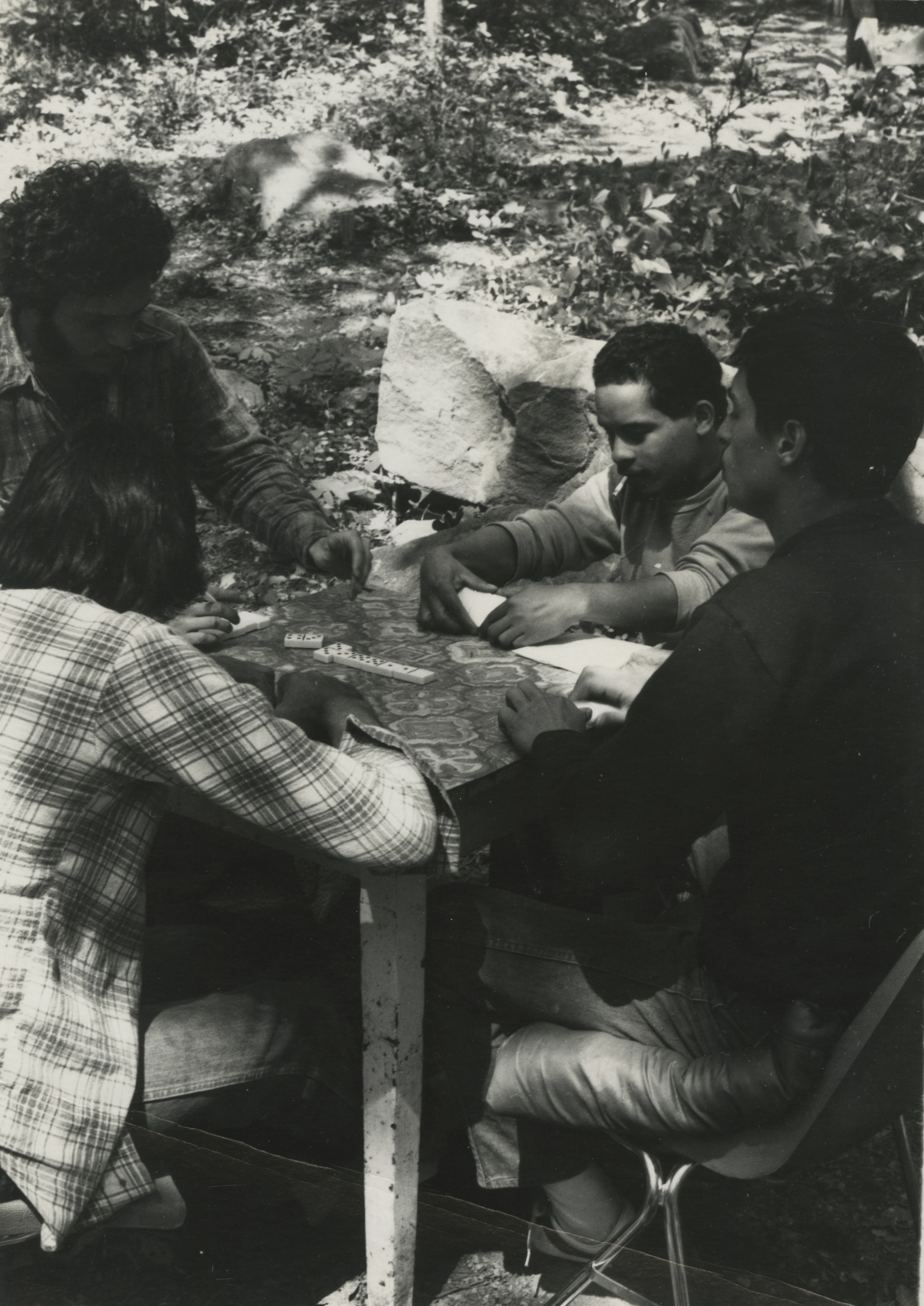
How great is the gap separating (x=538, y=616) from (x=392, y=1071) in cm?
96

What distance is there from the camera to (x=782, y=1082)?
6.73 feet

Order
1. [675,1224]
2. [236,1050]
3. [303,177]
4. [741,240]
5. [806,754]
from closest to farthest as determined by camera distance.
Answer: [806,754]
[675,1224]
[236,1050]
[741,240]
[303,177]

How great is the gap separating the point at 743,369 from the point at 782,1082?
1.24 m

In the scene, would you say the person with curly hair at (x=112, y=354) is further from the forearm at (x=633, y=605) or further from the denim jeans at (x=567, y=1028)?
the denim jeans at (x=567, y=1028)

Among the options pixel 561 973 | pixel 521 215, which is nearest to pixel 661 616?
pixel 561 973

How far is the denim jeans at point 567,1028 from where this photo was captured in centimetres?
218

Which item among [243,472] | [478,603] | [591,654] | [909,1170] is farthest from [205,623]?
[909,1170]

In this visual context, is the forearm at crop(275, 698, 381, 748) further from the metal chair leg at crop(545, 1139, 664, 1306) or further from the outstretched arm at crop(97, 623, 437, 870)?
the metal chair leg at crop(545, 1139, 664, 1306)

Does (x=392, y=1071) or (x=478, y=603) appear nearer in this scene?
(x=392, y=1071)

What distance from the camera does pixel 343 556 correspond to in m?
2.84

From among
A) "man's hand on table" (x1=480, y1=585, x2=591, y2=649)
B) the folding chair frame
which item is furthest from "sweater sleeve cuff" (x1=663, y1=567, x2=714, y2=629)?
the folding chair frame

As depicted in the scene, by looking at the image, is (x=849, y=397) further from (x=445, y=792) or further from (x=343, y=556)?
(x=343, y=556)

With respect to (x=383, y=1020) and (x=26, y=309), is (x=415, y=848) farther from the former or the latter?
(x=26, y=309)

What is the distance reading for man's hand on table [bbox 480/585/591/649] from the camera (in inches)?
103
